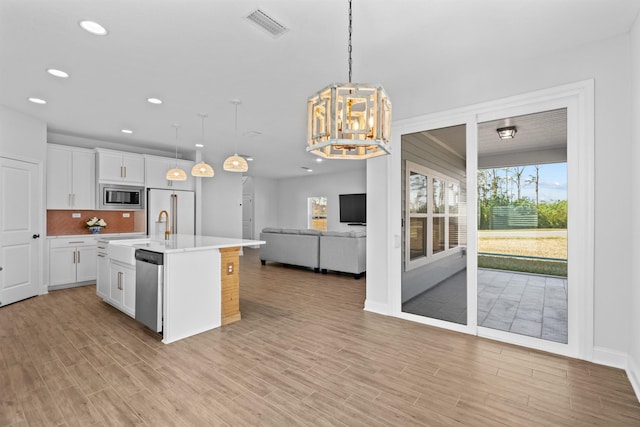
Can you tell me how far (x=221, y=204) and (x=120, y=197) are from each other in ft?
9.30

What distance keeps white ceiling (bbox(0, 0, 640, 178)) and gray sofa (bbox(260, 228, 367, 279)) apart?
2.85 metres

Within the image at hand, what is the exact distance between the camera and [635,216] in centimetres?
239

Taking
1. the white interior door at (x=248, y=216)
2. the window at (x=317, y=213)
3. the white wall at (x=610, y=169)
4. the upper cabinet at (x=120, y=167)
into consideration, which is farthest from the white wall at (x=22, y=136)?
the window at (x=317, y=213)

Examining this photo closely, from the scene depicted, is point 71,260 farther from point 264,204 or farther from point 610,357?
point 610,357

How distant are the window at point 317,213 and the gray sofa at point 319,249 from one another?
12.3 feet

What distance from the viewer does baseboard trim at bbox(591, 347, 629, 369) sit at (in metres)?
2.51

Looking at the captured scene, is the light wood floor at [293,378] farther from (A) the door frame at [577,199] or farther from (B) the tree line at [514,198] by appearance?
(B) the tree line at [514,198]

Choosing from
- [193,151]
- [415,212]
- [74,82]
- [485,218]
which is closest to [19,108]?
[74,82]

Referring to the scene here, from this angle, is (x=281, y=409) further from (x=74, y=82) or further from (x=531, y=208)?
(x=74, y=82)

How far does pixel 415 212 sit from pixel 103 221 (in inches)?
222

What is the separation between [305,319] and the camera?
372cm

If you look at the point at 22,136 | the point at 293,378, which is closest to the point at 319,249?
the point at 293,378

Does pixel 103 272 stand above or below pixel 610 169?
below

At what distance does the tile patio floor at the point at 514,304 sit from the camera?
2912 millimetres
